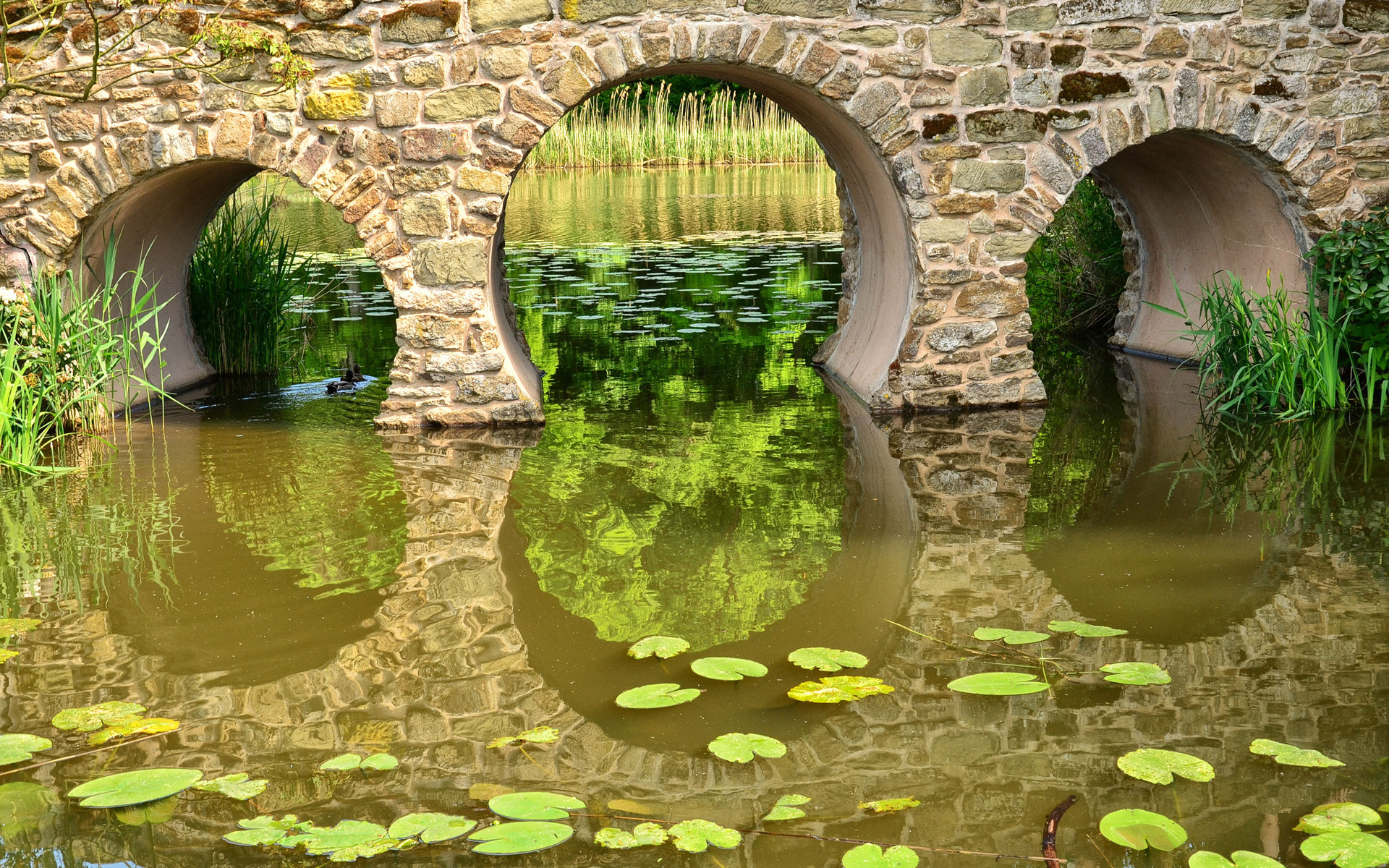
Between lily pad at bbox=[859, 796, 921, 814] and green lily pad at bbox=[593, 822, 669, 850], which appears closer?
green lily pad at bbox=[593, 822, 669, 850]

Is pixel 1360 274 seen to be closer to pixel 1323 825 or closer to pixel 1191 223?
pixel 1191 223

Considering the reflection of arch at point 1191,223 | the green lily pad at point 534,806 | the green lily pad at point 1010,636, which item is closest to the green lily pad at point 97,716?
the green lily pad at point 534,806

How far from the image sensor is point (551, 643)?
3688 millimetres

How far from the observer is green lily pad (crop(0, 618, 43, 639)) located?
373 cm

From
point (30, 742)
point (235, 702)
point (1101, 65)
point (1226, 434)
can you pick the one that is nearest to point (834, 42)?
point (1101, 65)

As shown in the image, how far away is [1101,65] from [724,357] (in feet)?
10.8

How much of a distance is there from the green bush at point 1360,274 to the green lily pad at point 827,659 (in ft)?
13.6

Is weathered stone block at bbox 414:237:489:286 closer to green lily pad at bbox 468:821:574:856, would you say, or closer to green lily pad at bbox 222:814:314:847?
green lily pad at bbox 222:814:314:847

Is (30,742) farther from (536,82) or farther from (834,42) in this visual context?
(834,42)

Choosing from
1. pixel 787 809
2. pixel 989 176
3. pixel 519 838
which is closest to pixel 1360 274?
pixel 989 176

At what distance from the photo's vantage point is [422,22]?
5812 mm

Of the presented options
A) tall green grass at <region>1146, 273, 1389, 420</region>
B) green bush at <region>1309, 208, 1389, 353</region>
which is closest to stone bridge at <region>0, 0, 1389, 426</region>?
green bush at <region>1309, 208, 1389, 353</region>

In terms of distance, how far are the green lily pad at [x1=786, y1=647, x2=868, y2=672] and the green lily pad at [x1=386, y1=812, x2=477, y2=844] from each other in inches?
44.1

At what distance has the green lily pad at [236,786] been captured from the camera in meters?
2.83
